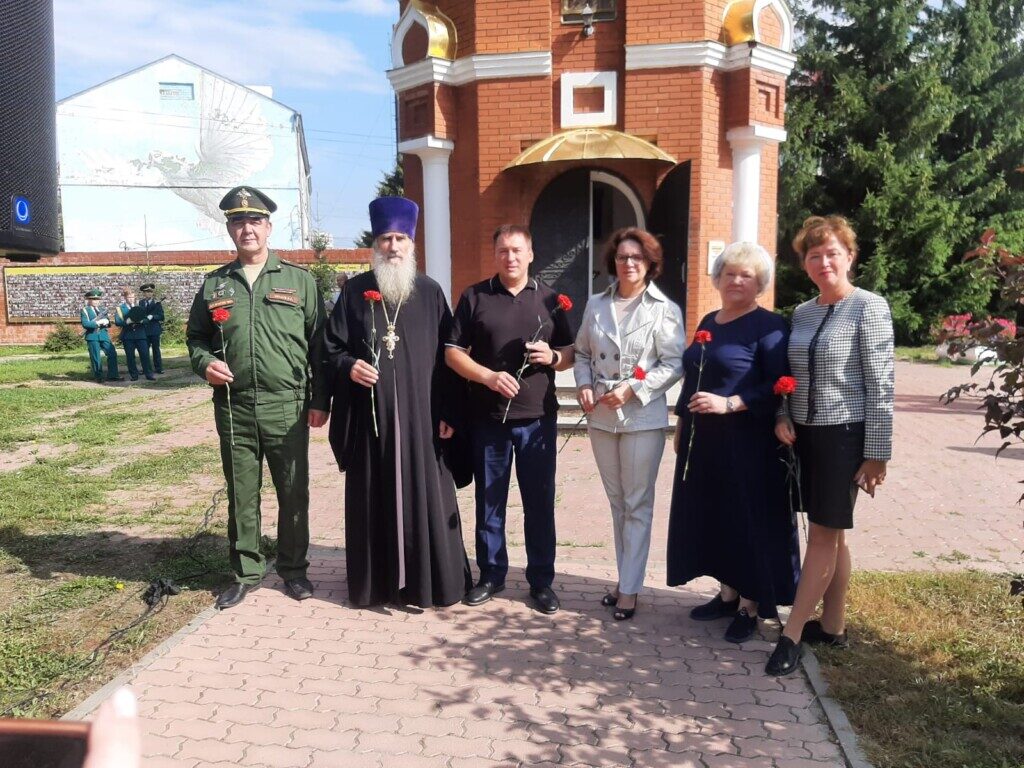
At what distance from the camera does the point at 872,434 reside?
3246 mm

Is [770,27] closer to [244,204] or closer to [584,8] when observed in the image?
[584,8]

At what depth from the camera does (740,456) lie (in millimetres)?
3703

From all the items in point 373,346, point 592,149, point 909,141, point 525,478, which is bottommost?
point 525,478

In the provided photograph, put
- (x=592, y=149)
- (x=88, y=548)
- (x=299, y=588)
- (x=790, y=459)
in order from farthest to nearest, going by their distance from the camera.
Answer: (x=592, y=149) → (x=88, y=548) → (x=299, y=588) → (x=790, y=459)

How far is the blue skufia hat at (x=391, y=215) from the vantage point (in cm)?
421

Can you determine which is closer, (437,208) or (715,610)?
(715,610)

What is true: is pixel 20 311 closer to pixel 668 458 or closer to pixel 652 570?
pixel 668 458

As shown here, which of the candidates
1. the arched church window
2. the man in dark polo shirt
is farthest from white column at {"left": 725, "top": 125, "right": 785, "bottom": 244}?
the man in dark polo shirt

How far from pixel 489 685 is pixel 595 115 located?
6.74 m

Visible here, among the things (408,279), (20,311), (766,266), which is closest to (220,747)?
(408,279)

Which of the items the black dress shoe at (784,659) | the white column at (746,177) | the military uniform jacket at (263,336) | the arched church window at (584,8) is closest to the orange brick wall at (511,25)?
the arched church window at (584,8)

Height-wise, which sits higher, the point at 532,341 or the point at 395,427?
the point at 532,341

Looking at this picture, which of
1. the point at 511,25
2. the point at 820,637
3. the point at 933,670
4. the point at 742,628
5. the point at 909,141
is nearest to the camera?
the point at 933,670

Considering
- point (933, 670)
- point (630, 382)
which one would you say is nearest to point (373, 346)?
point (630, 382)
